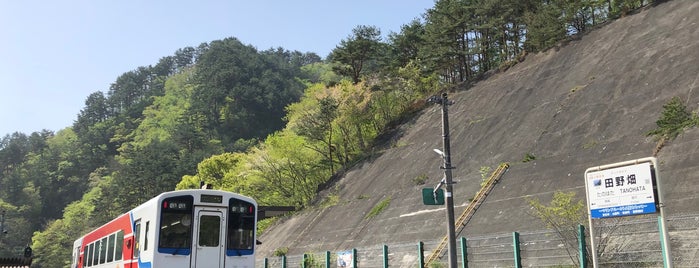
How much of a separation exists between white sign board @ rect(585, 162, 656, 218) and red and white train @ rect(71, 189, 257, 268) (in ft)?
28.6

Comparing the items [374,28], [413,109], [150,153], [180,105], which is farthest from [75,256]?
[180,105]

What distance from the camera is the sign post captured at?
30.1ft

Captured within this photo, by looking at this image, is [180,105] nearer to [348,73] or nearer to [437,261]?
[348,73]

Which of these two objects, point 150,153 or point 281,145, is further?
point 150,153

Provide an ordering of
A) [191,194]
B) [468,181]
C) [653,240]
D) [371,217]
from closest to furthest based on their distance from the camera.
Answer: [191,194], [653,240], [468,181], [371,217]

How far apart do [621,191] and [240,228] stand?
30.7 feet

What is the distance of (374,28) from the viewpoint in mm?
59875

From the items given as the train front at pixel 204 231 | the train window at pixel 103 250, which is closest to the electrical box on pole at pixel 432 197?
the train front at pixel 204 231

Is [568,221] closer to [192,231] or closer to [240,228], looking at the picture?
[240,228]

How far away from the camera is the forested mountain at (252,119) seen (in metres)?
47.3

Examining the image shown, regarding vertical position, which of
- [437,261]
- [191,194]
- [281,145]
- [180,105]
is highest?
[180,105]

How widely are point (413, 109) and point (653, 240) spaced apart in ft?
109

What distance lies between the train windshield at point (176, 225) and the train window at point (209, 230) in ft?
0.98

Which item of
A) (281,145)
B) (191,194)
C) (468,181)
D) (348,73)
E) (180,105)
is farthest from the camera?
(180,105)
